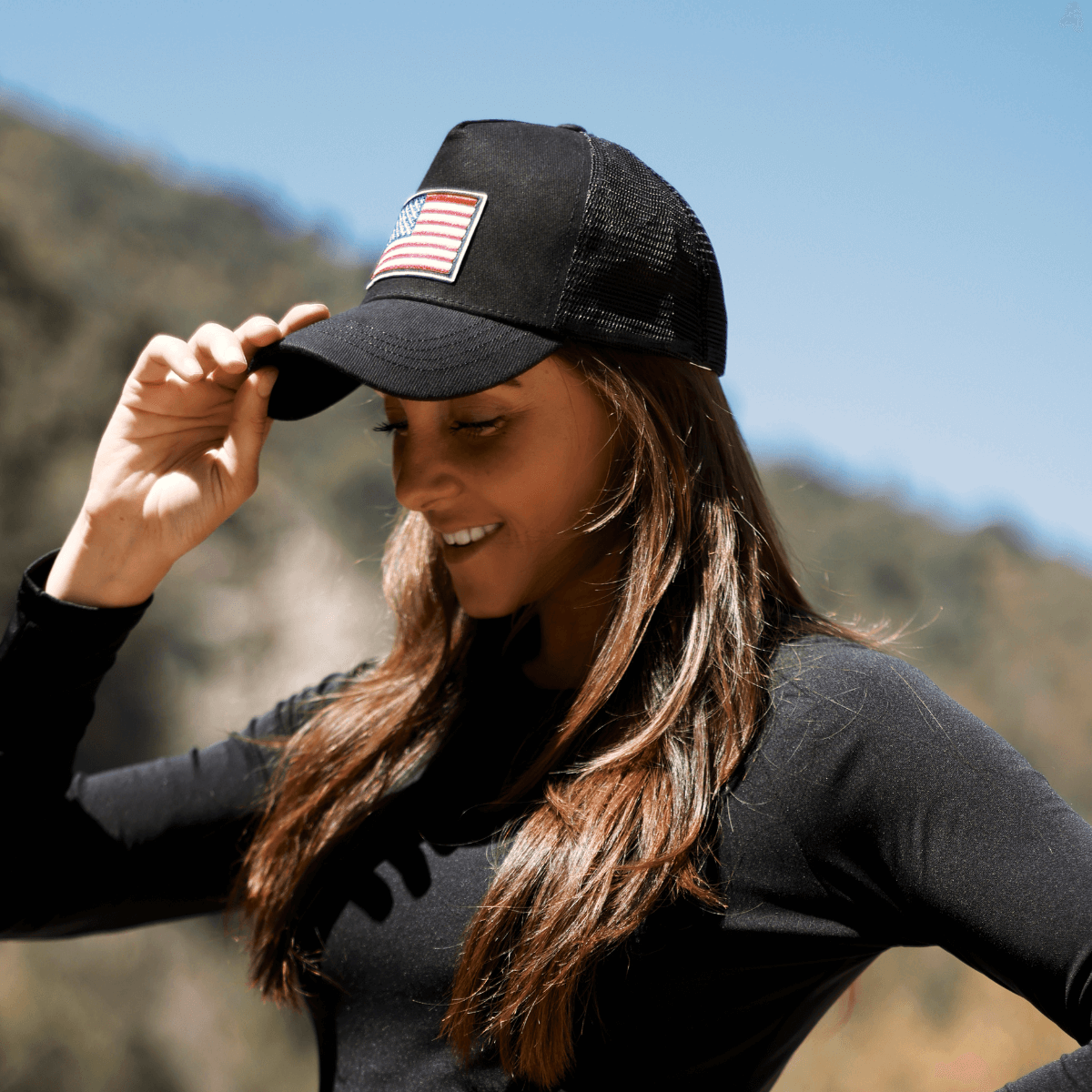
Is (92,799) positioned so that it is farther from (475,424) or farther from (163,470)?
(475,424)

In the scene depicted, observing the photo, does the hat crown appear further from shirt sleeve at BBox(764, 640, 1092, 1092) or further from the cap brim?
shirt sleeve at BBox(764, 640, 1092, 1092)

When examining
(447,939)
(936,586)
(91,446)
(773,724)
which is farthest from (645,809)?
(936,586)

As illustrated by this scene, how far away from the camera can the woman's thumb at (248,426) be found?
144 centimetres

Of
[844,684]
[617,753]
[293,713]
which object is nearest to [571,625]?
[617,753]

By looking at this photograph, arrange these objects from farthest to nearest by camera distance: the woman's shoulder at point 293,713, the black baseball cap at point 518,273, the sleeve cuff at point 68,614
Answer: the woman's shoulder at point 293,713 → the sleeve cuff at point 68,614 → the black baseball cap at point 518,273

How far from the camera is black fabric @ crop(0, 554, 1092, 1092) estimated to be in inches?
38.7

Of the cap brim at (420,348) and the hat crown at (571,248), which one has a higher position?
the hat crown at (571,248)

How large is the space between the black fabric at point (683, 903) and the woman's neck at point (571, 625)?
4cm

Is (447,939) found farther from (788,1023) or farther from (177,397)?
(177,397)

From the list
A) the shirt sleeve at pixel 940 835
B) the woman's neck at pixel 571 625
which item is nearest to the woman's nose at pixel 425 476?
the woman's neck at pixel 571 625

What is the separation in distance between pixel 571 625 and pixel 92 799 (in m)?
0.81

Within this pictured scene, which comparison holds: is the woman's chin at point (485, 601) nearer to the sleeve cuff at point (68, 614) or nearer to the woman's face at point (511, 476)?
the woman's face at point (511, 476)

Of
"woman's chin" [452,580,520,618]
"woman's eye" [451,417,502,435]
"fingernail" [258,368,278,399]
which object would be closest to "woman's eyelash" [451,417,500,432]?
"woman's eye" [451,417,502,435]

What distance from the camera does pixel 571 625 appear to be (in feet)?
4.76
